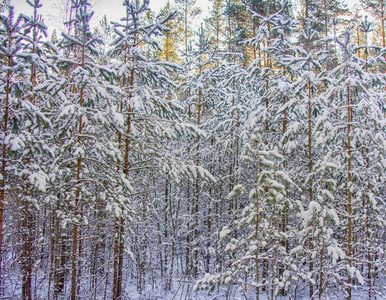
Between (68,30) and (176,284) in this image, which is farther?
(176,284)

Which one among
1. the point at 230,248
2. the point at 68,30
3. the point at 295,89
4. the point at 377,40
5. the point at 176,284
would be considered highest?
the point at 377,40

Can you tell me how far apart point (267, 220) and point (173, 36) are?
66.3 ft

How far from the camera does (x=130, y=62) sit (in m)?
8.17

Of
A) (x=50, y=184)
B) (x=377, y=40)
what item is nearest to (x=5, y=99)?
(x=50, y=184)

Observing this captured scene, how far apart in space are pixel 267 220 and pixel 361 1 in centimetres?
1923

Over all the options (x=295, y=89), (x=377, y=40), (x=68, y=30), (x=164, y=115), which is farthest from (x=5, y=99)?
(x=377, y=40)

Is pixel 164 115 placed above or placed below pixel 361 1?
below

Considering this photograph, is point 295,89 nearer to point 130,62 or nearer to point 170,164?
point 170,164

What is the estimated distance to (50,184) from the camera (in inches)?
300

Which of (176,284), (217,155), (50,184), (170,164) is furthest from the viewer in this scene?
(217,155)

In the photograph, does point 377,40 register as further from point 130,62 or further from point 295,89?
point 130,62

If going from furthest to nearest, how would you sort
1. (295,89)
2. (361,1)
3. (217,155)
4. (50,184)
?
1. (361,1)
2. (217,155)
3. (295,89)
4. (50,184)

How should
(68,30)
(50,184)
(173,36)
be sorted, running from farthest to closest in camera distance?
(173,36), (68,30), (50,184)

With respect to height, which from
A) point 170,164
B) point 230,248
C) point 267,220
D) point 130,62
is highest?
point 130,62
